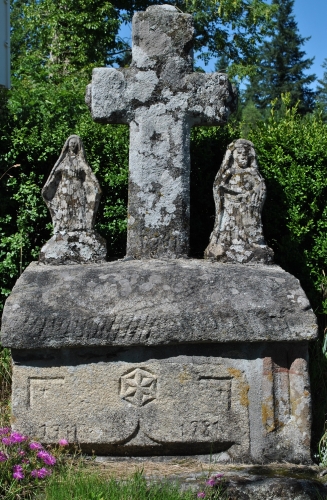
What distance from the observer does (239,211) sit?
4656 mm

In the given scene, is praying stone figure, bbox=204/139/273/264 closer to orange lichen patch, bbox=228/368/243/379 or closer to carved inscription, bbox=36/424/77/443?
orange lichen patch, bbox=228/368/243/379

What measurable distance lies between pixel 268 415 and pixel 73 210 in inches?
76.8

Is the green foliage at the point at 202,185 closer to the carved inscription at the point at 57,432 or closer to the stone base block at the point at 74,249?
the stone base block at the point at 74,249

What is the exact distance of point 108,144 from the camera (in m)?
6.03

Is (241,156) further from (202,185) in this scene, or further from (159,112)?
(202,185)

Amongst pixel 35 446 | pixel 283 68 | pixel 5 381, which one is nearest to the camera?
pixel 35 446

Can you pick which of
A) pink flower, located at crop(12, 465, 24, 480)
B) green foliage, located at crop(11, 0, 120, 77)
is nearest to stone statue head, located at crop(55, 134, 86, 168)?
pink flower, located at crop(12, 465, 24, 480)

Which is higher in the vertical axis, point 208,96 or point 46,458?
point 208,96

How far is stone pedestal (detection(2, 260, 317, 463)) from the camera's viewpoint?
13.0 feet

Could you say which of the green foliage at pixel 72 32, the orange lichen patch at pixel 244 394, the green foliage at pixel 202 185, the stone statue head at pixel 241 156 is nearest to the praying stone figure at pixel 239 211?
the stone statue head at pixel 241 156

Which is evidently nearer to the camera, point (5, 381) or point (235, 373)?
point (235, 373)

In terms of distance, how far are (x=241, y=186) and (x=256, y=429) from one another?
1706 millimetres

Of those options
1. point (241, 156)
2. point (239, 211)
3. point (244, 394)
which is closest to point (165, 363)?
point (244, 394)

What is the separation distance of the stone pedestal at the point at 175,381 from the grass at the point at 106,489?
1.66ft
